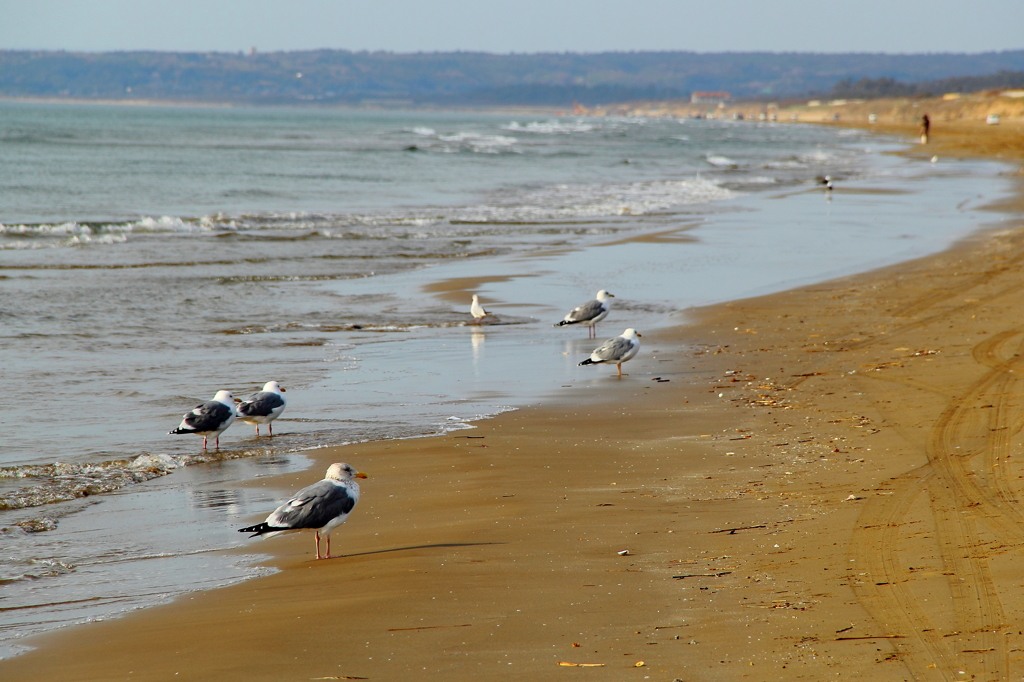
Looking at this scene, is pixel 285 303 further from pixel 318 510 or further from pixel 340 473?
pixel 318 510

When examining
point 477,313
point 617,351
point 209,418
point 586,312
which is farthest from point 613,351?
point 209,418

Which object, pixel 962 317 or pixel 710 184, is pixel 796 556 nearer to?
pixel 962 317

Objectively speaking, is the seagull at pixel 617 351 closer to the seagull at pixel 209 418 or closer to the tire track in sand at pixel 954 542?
the tire track in sand at pixel 954 542

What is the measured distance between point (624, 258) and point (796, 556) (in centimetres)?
1415

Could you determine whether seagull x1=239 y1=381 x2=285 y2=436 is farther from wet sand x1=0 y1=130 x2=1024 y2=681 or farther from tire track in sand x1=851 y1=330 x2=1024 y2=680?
tire track in sand x1=851 y1=330 x2=1024 y2=680

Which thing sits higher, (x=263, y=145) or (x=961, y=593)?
(x=263, y=145)

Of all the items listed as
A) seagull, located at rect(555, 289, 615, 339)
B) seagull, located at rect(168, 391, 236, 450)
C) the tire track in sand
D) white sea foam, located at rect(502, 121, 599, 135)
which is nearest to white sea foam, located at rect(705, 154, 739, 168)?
seagull, located at rect(555, 289, 615, 339)

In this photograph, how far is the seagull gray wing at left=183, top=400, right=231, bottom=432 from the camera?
7539 mm

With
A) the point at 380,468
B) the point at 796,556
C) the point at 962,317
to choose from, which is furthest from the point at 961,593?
the point at 962,317

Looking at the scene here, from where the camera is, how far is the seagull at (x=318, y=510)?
5.09 m

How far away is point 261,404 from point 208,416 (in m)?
0.46

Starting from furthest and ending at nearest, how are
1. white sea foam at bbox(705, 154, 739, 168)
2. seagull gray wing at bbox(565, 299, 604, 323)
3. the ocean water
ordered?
1. white sea foam at bbox(705, 154, 739, 168)
2. seagull gray wing at bbox(565, 299, 604, 323)
3. the ocean water

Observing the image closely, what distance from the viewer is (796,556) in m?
4.44

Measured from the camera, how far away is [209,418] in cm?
759
